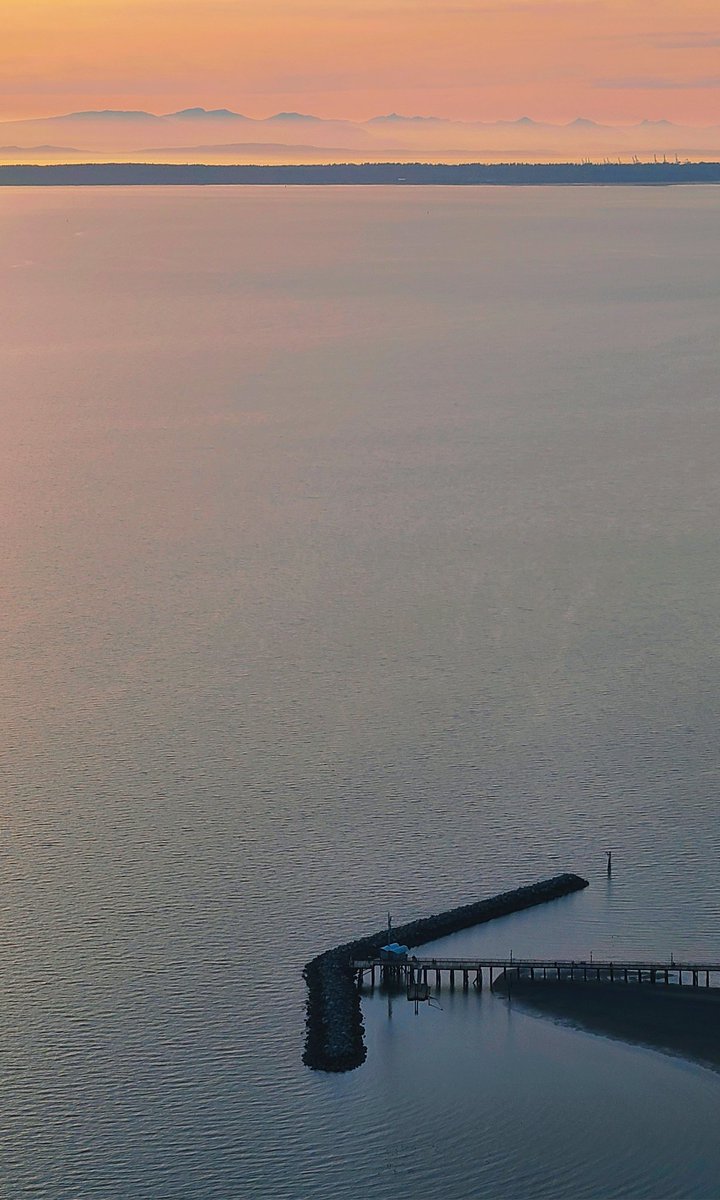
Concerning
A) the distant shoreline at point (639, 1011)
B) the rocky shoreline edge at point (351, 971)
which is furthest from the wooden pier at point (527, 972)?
the rocky shoreline edge at point (351, 971)

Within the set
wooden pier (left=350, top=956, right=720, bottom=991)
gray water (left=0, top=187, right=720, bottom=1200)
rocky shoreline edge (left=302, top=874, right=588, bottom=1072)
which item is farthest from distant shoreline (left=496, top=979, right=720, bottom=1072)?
rocky shoreline edge (left=302, top=874, right=588, bottom=1072)

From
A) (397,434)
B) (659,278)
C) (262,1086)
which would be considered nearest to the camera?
(262,1086)

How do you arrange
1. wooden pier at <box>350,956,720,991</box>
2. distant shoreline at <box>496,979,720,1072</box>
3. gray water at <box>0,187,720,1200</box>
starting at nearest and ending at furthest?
gray water at <box>0,187,720,1200</box>, distant shoreline at <box>496,979,720,1072</box>, wooden pier at <box>350,956,720,991</box>

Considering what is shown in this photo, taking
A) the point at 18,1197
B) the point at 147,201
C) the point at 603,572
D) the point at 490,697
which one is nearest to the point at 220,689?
the point at 490,697

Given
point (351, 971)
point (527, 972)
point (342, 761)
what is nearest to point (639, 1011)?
point (527, 972)

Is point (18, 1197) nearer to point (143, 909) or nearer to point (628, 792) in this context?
point (143, 909)

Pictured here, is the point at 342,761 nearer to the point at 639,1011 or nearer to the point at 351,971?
the point at 351,971

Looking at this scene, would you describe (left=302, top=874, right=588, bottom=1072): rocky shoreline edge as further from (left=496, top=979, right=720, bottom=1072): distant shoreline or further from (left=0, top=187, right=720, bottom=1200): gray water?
(left=496, top=979, right=720, bottom=1072): distant shoreline
